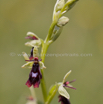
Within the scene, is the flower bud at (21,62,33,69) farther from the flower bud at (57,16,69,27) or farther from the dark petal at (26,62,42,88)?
the flower bud at (57,16,69,27)

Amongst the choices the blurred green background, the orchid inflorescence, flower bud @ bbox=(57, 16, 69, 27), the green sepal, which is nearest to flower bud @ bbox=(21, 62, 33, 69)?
the orchid inflorescence

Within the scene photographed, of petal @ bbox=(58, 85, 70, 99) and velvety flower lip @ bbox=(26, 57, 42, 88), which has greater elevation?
velvety flower lip @ bbox=(26, 57, 42, 88)

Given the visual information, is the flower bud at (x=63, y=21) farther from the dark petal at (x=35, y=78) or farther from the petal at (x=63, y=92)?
the petal at (x=63, y=92)

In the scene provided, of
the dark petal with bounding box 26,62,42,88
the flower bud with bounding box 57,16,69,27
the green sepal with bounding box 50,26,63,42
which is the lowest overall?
the dark petal with bounding box 26,62,42,88

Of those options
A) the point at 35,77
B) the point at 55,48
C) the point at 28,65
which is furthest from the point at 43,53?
the point at 55,48

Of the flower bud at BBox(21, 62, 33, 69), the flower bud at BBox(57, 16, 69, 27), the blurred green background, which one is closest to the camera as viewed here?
the flower bud at BBox(57, 16, 69, 27)

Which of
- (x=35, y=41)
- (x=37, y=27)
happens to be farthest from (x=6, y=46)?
(x=35, y=41)

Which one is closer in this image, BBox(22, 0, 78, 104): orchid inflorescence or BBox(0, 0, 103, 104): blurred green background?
→ BBox(22, 0, 78, 104): orchid inflorescence

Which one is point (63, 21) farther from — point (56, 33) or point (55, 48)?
point (55, 48)

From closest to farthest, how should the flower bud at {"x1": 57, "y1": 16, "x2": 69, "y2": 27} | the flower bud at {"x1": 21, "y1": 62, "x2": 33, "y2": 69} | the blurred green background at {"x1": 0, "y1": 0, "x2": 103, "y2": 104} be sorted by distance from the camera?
the flower bud at {"x1": 57, "y1": 16, "x2": 69, "y2": 27} < the flower bud at {"x1": 21, "y1": 62, "x2": 33, "y2": 69} < the blurred green background at {"x1": 0, "y1": 0, "x2": 103, "y2": 104}
